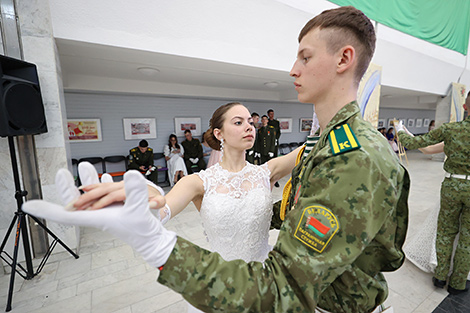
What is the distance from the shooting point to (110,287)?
7.73 feet

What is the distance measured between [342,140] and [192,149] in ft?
20.3

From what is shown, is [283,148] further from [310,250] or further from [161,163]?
[310,250]

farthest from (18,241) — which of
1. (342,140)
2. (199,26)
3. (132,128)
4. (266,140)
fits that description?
(266,140)

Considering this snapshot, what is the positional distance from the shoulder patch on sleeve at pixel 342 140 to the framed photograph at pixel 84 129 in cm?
676

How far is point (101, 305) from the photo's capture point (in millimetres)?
2119

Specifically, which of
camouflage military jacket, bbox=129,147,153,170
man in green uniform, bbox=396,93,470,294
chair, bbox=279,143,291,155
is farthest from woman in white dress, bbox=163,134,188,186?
man in green uniform, bbox=396,93,470,294

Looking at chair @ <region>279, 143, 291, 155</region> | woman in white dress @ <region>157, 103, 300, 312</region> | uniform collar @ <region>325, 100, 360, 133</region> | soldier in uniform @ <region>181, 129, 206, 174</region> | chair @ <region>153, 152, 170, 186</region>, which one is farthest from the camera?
chair @ <region>279, 143, 291, 155</region>

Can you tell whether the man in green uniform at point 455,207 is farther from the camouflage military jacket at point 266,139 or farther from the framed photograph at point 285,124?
the framed photograph at point 285,124

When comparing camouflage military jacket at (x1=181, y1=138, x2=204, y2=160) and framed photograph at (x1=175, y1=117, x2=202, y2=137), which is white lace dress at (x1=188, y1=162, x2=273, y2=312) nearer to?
camouflage military jacket at (x1=181, y1=138, x2=204, y2=160)

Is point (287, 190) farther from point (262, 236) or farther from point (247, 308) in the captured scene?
point (247, 308)

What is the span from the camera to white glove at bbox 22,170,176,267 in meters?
0.53

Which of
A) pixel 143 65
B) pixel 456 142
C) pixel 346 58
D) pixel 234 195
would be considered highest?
pixel 143 65

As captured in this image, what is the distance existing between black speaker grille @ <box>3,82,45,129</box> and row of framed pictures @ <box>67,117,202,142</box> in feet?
13.3

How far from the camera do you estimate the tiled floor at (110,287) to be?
83.0 inches
